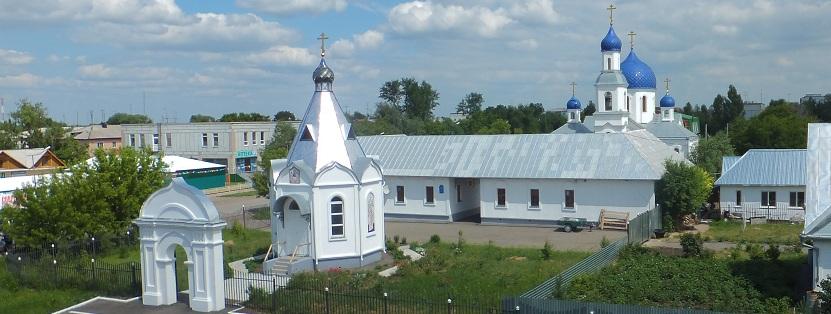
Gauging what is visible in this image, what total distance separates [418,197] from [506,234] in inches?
230

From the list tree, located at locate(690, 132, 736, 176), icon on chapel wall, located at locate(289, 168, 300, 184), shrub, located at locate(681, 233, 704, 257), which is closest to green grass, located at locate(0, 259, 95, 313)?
icon on chapel wall, located at locate(289, 168, 300, 184)

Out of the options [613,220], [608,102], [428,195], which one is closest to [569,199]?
[613,220]

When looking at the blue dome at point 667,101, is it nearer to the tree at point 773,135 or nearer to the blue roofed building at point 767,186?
the tree at point 773,135

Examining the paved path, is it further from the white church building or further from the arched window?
the arched window

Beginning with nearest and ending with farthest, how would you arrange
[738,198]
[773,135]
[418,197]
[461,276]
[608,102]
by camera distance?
[461,276]
[738,198]
[418,197]
[608,102]
[773,135]

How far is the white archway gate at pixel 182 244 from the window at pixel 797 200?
75.9ft

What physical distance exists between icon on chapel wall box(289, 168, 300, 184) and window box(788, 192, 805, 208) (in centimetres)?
1990

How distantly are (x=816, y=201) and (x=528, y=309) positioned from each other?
757cm

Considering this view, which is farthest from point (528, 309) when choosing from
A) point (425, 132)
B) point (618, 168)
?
point (425, 132)

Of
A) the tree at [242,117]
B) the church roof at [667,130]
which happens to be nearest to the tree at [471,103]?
the tree at [242,117]

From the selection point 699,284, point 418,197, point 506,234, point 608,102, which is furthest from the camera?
point 608,102

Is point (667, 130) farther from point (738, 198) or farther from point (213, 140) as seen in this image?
point (213, 140)

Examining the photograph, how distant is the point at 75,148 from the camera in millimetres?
53375

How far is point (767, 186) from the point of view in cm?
3188
